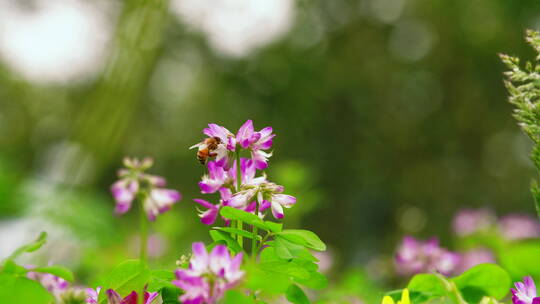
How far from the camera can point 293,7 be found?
40.2 feet

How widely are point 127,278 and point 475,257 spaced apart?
228cm

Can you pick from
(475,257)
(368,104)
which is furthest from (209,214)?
(368,104)

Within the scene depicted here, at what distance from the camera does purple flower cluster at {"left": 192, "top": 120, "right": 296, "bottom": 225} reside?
1.03 m

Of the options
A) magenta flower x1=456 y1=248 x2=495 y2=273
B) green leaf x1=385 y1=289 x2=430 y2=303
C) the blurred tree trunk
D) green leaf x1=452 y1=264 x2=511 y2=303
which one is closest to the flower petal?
green leaf x1=385 y1=289 x2=430 y2=303

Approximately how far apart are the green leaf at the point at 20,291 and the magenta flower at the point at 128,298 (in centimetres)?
12

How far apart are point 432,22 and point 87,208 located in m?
12.0

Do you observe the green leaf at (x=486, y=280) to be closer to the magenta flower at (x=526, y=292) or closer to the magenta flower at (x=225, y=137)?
the magenta flower at (x=526, y=292)

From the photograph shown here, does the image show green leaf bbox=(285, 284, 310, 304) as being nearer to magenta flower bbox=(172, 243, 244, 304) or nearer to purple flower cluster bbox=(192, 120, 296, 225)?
purple flower cluster bbox=(192, 120, 296, 225)

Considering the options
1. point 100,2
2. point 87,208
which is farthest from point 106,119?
point 100,2

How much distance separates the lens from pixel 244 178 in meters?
1.14

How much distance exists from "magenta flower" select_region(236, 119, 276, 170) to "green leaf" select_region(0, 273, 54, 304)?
1.44ft

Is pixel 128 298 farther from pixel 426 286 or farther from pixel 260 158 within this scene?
pixel 426 286

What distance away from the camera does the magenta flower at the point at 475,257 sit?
2.76 meters

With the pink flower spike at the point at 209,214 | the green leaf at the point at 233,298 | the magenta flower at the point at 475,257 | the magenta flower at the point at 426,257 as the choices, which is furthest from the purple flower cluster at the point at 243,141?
the magenta flower at the point at 475,257
